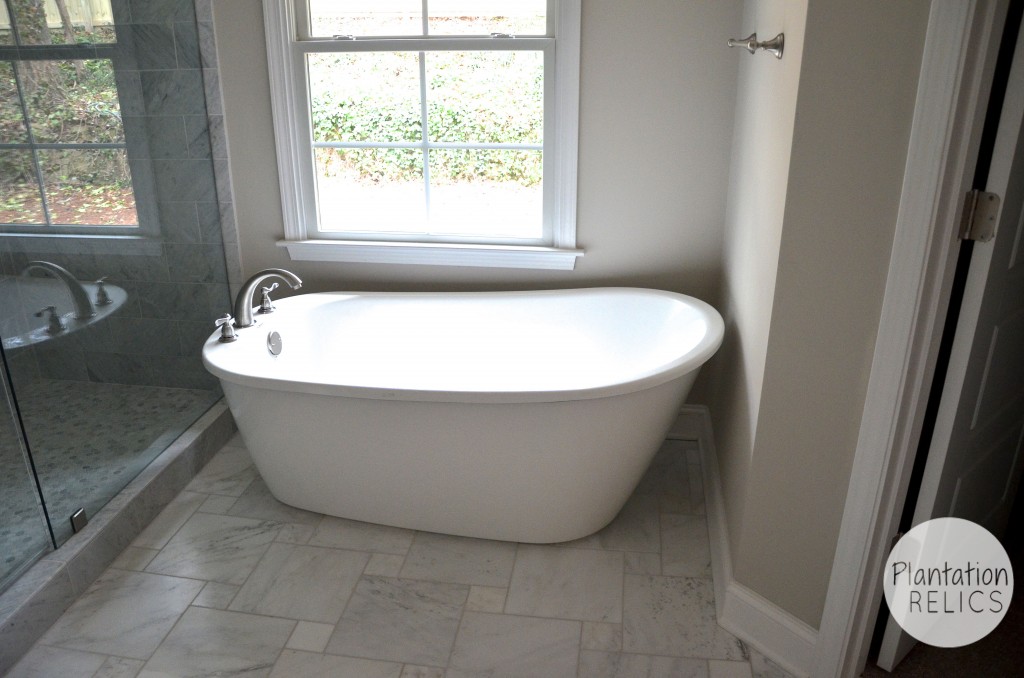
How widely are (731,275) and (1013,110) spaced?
1.19m

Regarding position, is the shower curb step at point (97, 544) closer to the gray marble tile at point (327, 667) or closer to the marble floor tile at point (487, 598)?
the gray marble tile at point (327, 667)

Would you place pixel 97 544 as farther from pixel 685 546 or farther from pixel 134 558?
pixel 685 546

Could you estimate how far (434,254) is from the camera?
309cm

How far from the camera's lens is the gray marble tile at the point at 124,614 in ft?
6.82

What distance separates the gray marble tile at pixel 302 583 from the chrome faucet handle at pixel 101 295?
3.35 feet

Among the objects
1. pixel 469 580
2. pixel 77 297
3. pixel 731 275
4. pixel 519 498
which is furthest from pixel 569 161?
pixel 77 297

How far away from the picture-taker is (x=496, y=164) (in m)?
3.01

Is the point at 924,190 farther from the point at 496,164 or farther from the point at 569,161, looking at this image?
the point at 496,164

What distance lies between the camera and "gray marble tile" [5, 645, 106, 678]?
1.98m

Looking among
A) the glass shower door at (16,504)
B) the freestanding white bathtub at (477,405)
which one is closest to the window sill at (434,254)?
the freestanding white bathtub at (477,405)

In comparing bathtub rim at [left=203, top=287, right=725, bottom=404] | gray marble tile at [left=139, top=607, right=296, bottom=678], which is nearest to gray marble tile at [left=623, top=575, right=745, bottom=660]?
bathtub rim at [left=203, top=287, right=725, bottom=404]

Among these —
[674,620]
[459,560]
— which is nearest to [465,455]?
[459,560]

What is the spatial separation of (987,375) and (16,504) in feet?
8.41

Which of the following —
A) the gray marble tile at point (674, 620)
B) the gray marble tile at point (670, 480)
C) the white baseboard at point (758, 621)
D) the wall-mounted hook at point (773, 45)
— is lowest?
the gray marble tile at point (674, 620)
